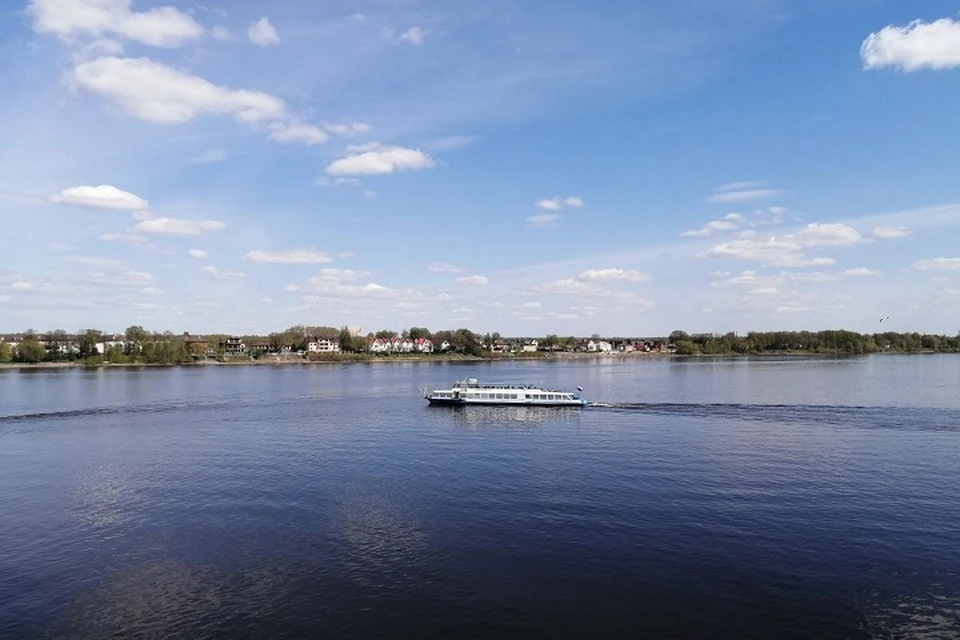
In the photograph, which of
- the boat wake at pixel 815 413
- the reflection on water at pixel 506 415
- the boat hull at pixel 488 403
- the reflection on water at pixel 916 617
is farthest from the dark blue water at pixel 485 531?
the boat hull at pixel 488 403

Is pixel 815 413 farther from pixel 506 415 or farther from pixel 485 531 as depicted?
pixel 485 531

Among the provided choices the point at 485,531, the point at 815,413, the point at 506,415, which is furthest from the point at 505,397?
the point at 485,531

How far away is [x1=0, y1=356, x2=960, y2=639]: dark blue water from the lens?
25.8 meters

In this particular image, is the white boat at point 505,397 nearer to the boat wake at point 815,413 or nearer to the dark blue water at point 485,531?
the boat wake at point 815,413

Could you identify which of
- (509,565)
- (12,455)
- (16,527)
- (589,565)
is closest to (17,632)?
(16,527)

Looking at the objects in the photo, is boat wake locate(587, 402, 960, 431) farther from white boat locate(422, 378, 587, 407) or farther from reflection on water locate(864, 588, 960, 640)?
Result: reflection on water locate(864, 588, 960, 640)

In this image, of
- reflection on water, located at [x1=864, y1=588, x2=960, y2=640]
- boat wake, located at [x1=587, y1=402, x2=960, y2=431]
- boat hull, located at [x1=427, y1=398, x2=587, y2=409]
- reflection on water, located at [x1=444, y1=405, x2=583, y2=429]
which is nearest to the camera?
reflection on water, located at [x1=864, y1=588, x2=960, y2=640]

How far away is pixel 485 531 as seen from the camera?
36.1 metres

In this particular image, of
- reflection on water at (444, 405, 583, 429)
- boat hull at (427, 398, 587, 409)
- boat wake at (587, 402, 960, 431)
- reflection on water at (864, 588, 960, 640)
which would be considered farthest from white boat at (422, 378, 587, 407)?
reflection on water at (864, 588, 960, 640)

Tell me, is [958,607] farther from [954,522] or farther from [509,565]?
[509,565]

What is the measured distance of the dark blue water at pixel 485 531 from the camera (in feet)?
84.7

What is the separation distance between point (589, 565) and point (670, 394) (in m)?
91.5

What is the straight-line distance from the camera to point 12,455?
60812 mm

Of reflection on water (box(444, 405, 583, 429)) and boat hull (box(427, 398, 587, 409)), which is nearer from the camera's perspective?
reflection on water (box(444, 405, 583, 429))
